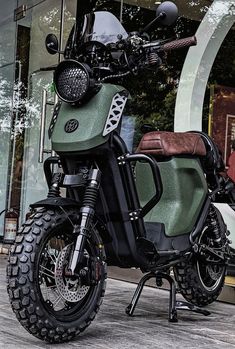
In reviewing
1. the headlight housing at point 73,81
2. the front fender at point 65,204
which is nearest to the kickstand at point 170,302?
the front fender at point 65,204

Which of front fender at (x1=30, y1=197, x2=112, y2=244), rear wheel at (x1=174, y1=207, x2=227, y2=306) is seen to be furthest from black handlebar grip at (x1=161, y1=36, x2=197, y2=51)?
rear wheel at (x1=174, y1=207, x2=227, y2=306)

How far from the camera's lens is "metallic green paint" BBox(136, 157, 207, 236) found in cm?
299

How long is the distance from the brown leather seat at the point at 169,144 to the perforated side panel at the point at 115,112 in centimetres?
41

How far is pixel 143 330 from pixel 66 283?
559 mm

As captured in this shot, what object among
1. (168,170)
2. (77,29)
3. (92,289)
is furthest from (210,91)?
(92,289)

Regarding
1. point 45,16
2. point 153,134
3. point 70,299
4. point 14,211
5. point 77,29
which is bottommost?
point 14,211

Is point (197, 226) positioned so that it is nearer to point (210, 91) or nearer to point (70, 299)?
point (70, 299)

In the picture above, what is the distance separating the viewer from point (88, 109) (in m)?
2.48

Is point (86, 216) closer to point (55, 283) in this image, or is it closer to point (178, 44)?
point (55, 283)

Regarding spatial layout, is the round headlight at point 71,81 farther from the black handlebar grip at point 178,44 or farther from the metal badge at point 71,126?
the black handlebar grip at point 178,44

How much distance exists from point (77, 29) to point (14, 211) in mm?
4967

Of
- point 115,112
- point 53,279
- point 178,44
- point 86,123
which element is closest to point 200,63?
point 178,44

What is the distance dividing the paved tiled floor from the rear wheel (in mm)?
108

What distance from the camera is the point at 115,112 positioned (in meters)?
2.51
